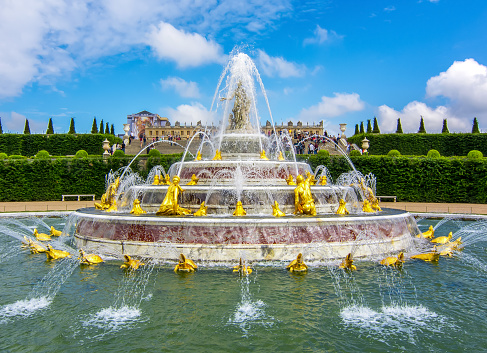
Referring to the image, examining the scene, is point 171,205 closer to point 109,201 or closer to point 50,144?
point 109,201

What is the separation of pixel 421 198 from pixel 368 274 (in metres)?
22.4

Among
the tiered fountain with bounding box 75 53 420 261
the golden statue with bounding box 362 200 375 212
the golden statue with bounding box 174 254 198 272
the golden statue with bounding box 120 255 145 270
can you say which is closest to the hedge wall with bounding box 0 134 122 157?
the tiered fountain with bounding box 75 53 420 261

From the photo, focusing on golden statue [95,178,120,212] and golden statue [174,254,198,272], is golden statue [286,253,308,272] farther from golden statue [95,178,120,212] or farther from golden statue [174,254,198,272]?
golden statue [95,178,120,212]

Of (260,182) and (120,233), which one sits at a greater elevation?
(260,182)

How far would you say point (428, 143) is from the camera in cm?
4969

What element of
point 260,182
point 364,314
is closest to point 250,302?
point 364,314

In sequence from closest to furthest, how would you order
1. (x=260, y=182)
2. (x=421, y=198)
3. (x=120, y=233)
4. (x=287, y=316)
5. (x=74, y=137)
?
(x=287, y=316), (x=120, y=233), (x=260, y=182), (x=421, y=198), (x=74, y=137)

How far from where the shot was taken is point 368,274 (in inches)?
Answer: 389

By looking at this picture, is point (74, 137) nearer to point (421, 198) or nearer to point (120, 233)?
point (421, 198)

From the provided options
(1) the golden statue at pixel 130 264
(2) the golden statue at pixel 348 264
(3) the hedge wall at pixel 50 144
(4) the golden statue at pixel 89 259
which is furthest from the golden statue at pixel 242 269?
(3) the hedge wall at pixel 50 144

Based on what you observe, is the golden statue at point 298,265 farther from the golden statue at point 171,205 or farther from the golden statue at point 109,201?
the golden statue at point 109,201

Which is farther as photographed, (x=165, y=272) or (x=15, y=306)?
(x=165, y=272)

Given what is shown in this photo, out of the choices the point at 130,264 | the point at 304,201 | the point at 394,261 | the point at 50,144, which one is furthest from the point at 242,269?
the point at 50,144

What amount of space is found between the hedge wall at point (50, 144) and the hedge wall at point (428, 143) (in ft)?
132
